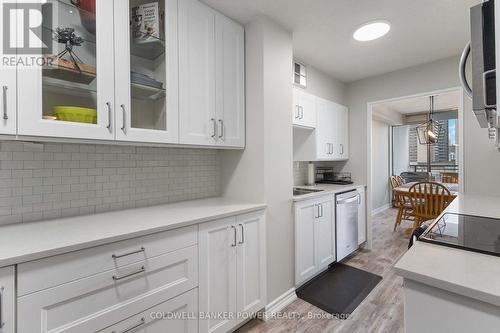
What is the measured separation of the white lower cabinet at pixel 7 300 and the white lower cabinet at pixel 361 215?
3.28 metres

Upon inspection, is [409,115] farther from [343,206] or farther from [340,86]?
[343,206]

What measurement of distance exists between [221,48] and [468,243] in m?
1.88

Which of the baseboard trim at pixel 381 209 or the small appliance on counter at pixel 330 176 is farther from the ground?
the small appliance on counter at pixel 330 176

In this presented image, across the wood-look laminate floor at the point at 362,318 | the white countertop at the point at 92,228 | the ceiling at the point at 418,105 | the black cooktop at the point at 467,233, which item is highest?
the ceiling at the point at 418,105

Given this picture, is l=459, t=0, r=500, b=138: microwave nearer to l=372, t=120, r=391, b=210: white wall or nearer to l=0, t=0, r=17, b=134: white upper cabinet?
l=0, t=0, r=17, b=134: white upper cabinet

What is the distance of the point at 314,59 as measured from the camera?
281cm

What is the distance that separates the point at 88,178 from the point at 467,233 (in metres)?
2.10

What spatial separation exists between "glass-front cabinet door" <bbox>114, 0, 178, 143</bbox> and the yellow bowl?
0.12 meters

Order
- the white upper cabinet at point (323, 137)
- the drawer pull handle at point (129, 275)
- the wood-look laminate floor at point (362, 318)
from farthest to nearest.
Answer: the white upper cabinet at point (323, 137), the wood-look laminate floor at point (362, 318), the drawer pull handle at point (129, 275)

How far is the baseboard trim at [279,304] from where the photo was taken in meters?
1.89

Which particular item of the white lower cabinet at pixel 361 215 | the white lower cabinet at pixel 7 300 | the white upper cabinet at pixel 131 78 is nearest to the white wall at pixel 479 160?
the white lower cabinet at pixel 361 215

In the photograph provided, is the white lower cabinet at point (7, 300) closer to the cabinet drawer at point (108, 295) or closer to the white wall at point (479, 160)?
the cabinet drawer at point (108, 295)

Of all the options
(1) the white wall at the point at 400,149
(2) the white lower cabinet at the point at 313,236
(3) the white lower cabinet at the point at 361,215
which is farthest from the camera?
(1) the white wall at the point at 400,149

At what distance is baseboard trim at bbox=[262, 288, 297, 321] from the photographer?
74.6 inches
